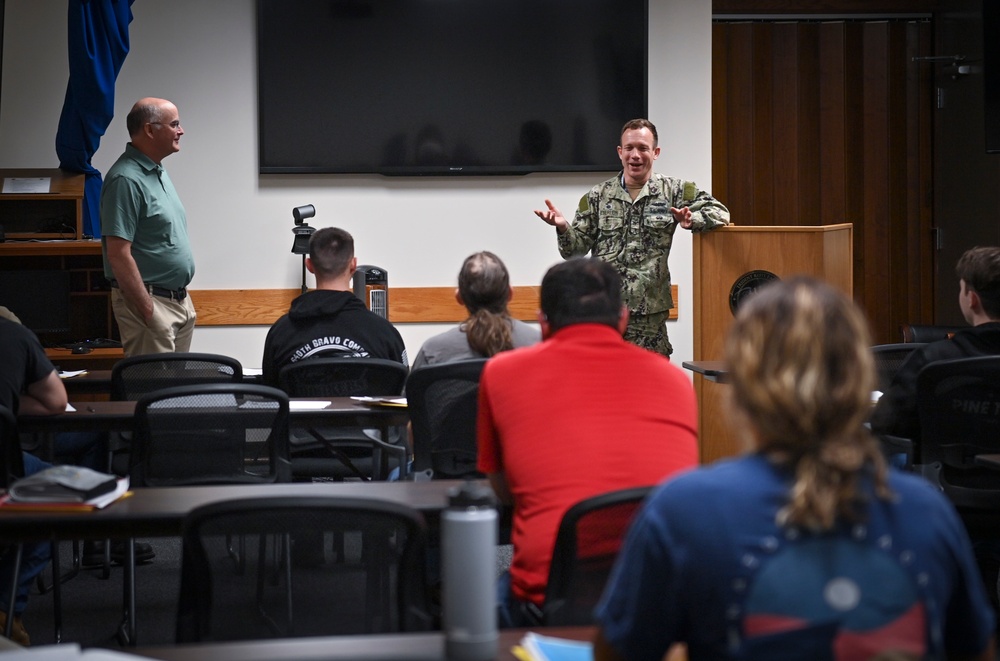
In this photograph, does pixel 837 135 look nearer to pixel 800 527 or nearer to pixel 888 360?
pixel 888 360

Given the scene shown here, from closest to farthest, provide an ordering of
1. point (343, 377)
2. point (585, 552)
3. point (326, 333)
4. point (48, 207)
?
point (585, 552), point (343, 377), point (326, 333), point (48, 207)

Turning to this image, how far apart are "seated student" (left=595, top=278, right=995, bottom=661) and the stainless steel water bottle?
0.89ft

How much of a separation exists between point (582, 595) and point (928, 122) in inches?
261

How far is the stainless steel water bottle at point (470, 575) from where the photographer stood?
1410mm

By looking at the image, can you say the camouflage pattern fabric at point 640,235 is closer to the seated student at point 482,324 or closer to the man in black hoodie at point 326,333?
the man in black hoodie at point 326,333

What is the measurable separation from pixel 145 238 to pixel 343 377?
5.93ft

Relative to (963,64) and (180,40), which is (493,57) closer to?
(180,40)

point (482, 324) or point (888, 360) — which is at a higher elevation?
point (482, 324)

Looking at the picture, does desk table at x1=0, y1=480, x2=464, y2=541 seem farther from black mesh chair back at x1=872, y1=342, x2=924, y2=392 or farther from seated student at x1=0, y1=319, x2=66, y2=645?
black mesh chair back at x1=872, y1=342, x2=924, y2=392

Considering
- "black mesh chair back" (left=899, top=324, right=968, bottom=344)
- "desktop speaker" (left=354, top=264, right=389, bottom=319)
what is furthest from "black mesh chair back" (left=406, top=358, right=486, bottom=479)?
"black mesh chair back" (left=899, top=324, right=968, bottom=344)

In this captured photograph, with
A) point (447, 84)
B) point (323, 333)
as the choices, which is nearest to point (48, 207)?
point (447, 84)

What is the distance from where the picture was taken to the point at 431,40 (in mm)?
6445

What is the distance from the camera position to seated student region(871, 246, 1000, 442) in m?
3.31

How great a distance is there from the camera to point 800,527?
1132 mm
